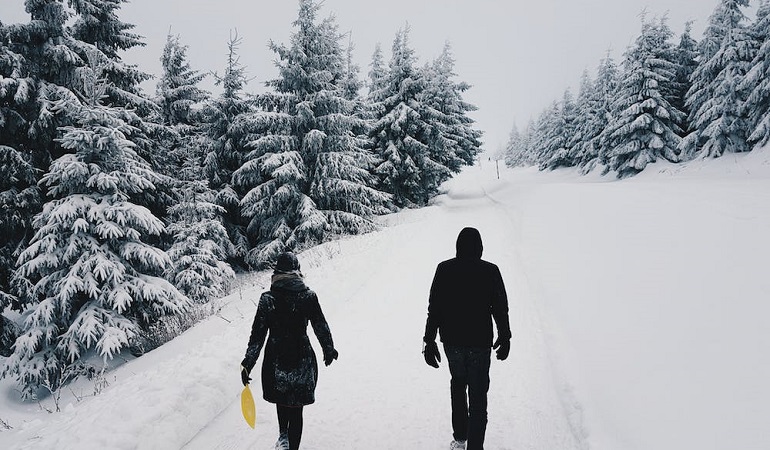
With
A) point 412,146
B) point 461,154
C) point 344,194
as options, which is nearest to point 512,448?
point 344,194

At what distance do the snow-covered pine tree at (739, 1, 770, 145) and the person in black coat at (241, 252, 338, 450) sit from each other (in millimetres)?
28142

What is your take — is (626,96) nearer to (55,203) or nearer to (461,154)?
(461,154)

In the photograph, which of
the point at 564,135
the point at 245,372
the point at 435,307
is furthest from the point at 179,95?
the point at 564,135

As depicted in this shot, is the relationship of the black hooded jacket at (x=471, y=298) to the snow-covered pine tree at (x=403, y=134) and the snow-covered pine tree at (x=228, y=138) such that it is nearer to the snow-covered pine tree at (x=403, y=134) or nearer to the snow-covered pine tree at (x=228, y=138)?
the snow-covered pine tree at (x=228, y=138)

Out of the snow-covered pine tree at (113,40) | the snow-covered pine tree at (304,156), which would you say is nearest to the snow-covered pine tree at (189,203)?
the snow-covered pine tree at (304,156)

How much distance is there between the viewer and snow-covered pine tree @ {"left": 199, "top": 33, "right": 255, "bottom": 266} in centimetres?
1936

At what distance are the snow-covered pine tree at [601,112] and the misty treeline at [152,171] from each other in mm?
17766

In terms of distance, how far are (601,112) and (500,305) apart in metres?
40.5

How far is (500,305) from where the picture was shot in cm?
368

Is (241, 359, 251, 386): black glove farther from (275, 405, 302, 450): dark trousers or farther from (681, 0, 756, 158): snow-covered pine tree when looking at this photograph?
(681, 0, 756, 158): snow-covered pine tree

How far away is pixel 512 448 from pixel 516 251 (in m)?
9.54

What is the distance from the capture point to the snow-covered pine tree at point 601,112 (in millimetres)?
34997

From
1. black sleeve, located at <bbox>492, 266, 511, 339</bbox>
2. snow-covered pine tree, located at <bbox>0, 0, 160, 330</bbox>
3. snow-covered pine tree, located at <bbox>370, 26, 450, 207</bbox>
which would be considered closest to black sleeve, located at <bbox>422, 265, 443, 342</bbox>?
black sleeve, located at <bbox>492, 266, 511, 339</bbox>

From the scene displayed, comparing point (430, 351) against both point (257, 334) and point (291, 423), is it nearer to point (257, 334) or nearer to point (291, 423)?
point (291, 423)
